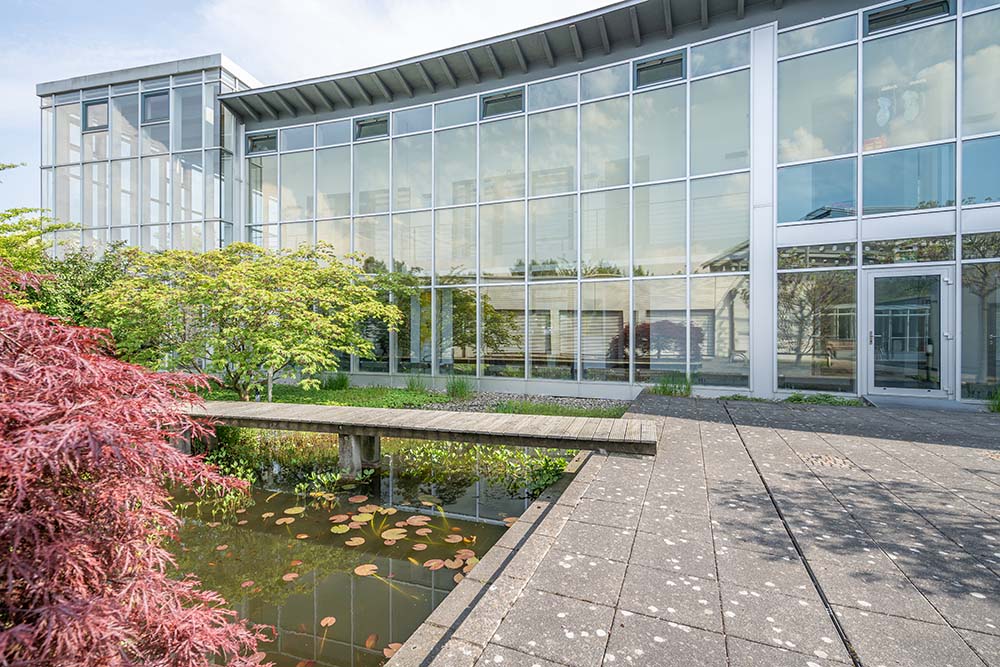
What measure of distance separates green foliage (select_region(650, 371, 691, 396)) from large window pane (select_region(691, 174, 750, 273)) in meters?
2.33

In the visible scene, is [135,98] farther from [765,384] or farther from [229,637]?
[765,384]

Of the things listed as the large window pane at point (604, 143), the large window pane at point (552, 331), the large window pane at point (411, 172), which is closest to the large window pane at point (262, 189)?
the large window pane at point (411, 172)

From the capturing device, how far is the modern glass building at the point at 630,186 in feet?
27.8

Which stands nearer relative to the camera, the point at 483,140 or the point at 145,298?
the point at 145,298

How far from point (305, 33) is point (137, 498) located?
13.4 meters

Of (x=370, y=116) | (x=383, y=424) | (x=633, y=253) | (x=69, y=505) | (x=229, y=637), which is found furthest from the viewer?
(x=370, y=116)

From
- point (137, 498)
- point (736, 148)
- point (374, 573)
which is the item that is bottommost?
point (374, 573)

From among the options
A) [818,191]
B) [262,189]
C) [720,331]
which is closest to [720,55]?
[818,191]

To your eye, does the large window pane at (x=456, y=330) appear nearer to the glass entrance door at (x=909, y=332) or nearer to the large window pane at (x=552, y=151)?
the large window pane at (x=552, y=151)

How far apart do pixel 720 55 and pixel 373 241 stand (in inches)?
376

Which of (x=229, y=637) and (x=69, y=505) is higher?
(x=69, y=505)

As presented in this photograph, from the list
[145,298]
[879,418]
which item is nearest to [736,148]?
[879,418]

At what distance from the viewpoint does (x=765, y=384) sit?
9336 millimetres

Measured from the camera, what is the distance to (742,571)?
248 cm
